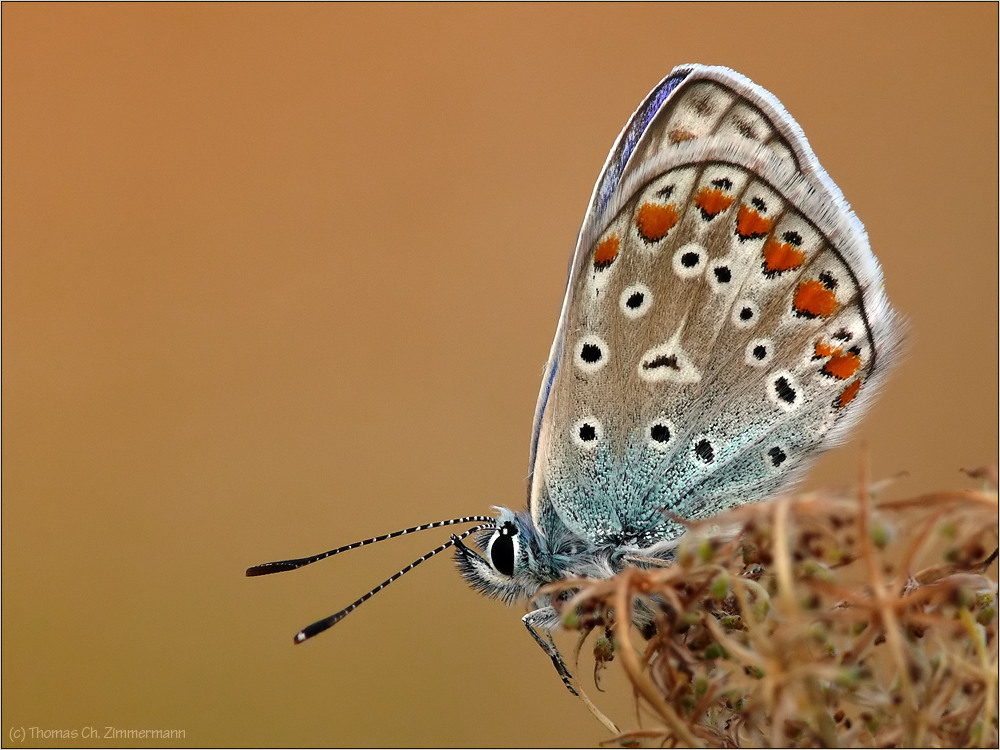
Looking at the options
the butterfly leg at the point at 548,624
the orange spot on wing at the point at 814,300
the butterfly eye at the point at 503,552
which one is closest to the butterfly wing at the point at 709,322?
the orange spot on wing at the point at 814,300

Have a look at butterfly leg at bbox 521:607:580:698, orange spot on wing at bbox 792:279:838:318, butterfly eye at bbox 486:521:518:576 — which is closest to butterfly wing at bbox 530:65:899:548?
orange spot on wing at bbox 792:279:838:318

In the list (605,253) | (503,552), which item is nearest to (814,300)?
(605,253)

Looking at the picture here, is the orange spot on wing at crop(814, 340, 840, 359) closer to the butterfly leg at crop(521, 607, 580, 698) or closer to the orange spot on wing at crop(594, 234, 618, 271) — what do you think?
the orange spot on wing at crop(594, 234, 618, 271)

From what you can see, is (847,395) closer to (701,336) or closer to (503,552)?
(701,336)

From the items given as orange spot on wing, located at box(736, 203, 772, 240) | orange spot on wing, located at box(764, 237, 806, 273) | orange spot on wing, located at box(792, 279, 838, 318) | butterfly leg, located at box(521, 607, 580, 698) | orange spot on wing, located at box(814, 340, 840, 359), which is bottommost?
butterfly leg, located at box(521, 607, 580, 698)

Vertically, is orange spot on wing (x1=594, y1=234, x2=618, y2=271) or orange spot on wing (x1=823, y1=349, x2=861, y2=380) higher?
orange spot on wing (x1=594, y1=234, x2=618, y2=271)

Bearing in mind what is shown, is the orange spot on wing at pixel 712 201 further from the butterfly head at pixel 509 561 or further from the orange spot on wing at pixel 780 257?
the butterfly head at pixel 509 561

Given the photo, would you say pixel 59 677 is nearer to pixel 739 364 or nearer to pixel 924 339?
pixel 739 364

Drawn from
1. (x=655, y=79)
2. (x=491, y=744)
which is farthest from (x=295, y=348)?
(x=655, y=79)
